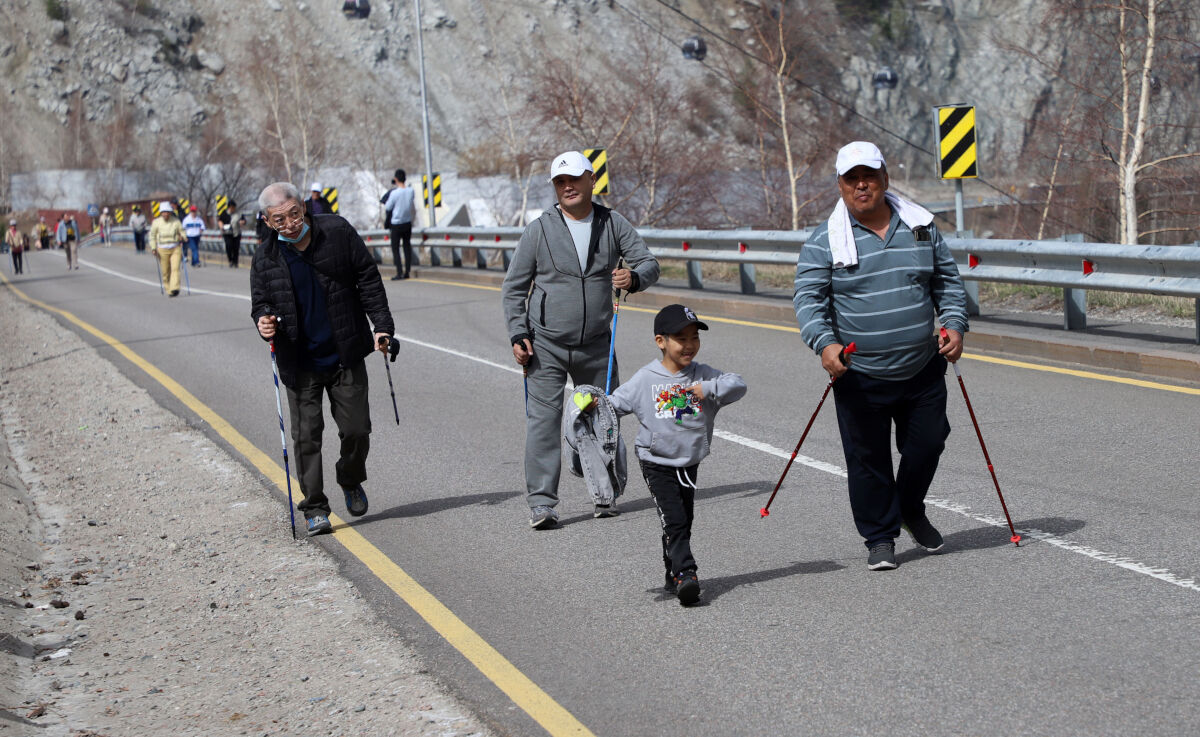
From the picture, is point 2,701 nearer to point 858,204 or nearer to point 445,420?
point 858,204

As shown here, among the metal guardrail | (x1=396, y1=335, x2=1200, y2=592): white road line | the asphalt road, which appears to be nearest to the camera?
the asphalt road

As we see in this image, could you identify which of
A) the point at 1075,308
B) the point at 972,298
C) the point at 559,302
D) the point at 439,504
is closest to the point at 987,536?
the point at 559,302

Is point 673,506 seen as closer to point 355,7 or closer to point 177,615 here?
point 177,615

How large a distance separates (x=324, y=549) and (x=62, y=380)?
8523 mm

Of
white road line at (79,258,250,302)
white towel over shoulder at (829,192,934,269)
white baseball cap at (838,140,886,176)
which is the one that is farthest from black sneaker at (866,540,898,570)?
white road line at (79,258,250,302)

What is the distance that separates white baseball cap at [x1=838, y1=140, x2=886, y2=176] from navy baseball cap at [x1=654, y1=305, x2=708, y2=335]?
2.71 feet

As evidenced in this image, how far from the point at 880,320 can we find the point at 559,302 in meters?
1.92

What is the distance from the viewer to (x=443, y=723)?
4461mm

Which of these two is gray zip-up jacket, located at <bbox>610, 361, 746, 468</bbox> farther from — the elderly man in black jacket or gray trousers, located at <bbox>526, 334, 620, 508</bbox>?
the elderly man in black jacket

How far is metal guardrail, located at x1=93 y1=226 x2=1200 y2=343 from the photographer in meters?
10.9

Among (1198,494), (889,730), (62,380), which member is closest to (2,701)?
(889,730)

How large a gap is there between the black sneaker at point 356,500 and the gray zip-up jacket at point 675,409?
240 centimetres

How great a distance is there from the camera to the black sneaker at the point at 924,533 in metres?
5.96

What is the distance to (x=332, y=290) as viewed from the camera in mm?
7105
